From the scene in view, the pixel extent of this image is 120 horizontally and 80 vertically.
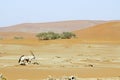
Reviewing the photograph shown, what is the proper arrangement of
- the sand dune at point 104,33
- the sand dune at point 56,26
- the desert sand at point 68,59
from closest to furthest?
the desert sand at point 68,59, the sand dune at point 104,33, the sand dune at point 56,26

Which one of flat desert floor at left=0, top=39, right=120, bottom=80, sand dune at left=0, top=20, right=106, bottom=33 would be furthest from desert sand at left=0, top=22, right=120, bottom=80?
sand dune at left=0, top=20, right=106, bottom=33

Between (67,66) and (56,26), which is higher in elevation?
(56,26)

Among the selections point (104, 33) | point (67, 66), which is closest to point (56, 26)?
point (104, 33)

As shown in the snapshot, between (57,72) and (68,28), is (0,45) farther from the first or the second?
(68,28)

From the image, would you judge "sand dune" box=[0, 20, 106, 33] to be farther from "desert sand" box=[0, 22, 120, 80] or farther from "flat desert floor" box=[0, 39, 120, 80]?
"flat desert floor" box=[0, 39, 120, 80]

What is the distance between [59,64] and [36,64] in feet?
4.03

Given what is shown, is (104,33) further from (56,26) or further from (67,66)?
(56,26)

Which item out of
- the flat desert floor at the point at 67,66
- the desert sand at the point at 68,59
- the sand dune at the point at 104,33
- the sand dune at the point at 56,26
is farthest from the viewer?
the sand dune at the point at 56,26

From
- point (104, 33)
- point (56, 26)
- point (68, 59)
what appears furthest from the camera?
point (56, 26)

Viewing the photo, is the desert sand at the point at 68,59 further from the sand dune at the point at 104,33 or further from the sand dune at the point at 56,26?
→ the sand dune at the point at 56,26

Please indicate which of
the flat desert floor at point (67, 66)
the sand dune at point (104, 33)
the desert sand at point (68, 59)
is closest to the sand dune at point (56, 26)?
the sand dune at point (104, 33)

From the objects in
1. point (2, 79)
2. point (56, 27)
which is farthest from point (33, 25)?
point (2, 79)

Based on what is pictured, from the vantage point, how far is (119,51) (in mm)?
29547

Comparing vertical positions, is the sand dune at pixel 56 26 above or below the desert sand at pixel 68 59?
above
